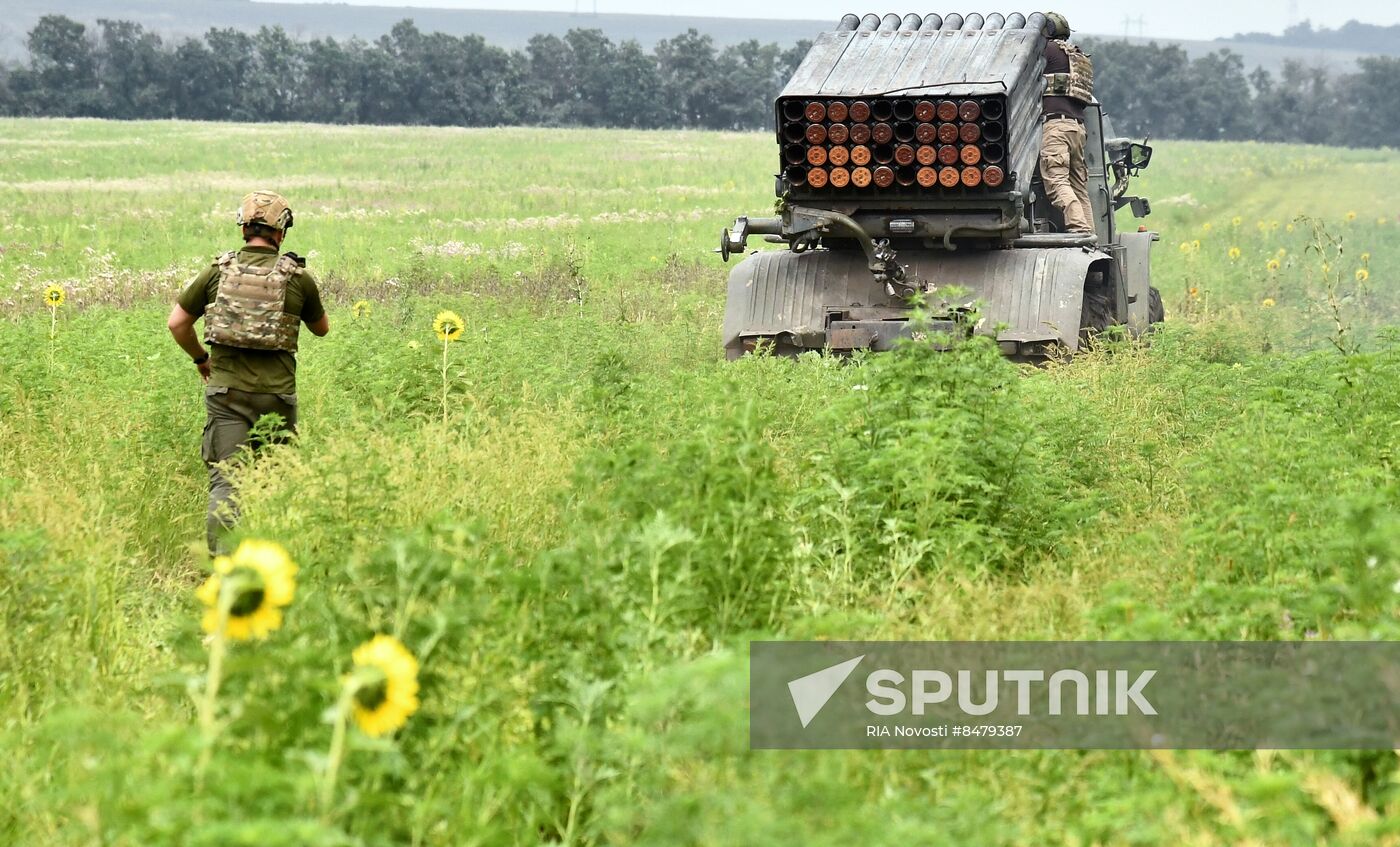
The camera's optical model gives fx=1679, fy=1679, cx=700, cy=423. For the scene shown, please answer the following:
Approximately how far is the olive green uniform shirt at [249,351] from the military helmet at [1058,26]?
6466 mm

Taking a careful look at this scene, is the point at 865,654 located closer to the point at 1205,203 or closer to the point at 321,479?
the point at 321,479

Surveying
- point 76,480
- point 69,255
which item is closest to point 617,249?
point 69,255

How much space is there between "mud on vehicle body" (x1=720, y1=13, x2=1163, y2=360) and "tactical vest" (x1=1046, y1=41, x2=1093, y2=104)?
53 cm

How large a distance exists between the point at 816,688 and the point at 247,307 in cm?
372

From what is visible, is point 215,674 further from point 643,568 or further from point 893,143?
point 893,143

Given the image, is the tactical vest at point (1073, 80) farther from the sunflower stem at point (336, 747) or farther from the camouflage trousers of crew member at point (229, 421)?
the sunflower stem at point (336, 747)

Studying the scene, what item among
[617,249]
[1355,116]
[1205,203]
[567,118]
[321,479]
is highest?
[1355,116]

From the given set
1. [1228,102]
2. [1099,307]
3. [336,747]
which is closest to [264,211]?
[336,747]

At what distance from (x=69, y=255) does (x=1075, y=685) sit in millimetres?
18335

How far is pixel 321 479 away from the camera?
19.5 ft

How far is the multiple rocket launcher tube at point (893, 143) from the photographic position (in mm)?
10383

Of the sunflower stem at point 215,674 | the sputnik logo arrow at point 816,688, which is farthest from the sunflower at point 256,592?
the sputnik logo arrow at point 816,688

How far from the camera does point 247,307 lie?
7.20 meters

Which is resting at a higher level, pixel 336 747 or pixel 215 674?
pixel 215 674
